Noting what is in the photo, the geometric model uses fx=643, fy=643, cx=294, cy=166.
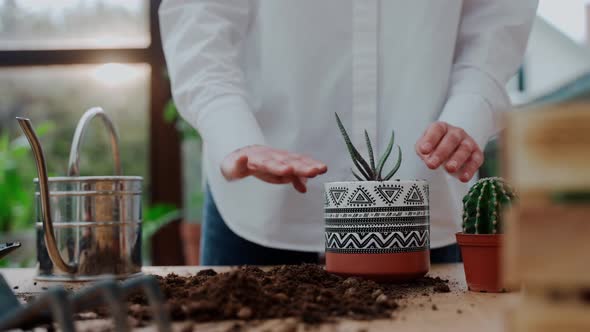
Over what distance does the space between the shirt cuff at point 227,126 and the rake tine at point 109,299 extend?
2.18ft

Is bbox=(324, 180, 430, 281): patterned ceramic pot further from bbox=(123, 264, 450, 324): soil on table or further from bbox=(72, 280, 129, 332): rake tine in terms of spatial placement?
bbox=(72, 280, 129, 332): rake tine

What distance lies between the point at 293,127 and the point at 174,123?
2089 mm

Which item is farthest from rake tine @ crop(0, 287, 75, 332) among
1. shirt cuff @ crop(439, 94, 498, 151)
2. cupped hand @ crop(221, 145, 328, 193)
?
shirt cuff @ crop(439, 94, 498, 151)

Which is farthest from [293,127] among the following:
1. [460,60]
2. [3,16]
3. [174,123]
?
[3,16]

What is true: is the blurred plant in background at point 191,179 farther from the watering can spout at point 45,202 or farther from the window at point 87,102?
the watering can spout at point 45,202

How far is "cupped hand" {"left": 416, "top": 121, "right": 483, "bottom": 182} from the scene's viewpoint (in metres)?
0.99

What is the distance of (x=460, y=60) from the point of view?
136 cm

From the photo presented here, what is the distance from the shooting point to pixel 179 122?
3146 millimetres

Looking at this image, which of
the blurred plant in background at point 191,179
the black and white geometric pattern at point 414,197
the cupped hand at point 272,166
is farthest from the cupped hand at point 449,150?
the blurred plant in background at point 191,179

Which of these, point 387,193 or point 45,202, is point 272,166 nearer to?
point 387,193

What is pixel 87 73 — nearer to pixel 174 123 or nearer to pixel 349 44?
pixel 174 123

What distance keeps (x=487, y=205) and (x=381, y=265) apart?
0.55 ft

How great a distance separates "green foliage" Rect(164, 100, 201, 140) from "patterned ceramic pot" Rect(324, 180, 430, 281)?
2.06 m

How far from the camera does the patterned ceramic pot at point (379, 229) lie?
90 centimetres
